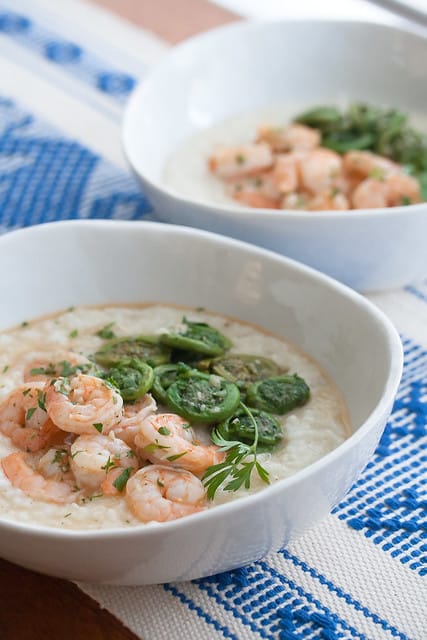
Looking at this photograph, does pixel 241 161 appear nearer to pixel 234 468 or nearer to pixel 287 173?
pixel 287 173

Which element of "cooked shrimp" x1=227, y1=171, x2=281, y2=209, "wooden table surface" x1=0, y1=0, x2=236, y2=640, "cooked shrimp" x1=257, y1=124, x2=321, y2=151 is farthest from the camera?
"cooked shrimp" x1=257, y1=124, x2=321, y2=151

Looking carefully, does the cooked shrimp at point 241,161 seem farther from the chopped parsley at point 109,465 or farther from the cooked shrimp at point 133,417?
the chopped parsley at point 109,465

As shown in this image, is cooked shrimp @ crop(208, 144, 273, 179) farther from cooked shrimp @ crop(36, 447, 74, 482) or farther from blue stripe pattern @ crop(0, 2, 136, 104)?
cooked shrimp @ crop(36, 447, 74, 482)

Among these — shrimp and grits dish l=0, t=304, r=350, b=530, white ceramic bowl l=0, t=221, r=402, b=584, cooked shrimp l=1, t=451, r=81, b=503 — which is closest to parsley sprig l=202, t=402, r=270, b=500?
shrimp and grits dish l=0, t=304, r=350, b=530

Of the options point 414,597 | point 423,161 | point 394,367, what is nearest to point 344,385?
point 394,367

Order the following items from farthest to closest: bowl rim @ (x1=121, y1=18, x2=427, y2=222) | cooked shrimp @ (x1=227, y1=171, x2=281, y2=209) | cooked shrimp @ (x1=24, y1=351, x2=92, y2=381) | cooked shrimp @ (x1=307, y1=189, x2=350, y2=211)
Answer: cooked shrimp @ (x1=227, y1=171, x2=281, y2=209) < cooked shrimp @ (x1=307, y1=189, x2=350, y2=211) < bowl rim @ (x1=121, y1=18, x2=427, y2=222) < cooked shrimp @ (x1=24, y1=351, x2=92, y2=381)

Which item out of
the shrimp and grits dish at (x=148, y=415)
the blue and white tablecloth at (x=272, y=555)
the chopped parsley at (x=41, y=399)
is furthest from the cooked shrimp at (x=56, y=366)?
the blue and white tablecloth at (x=272, y=555)
